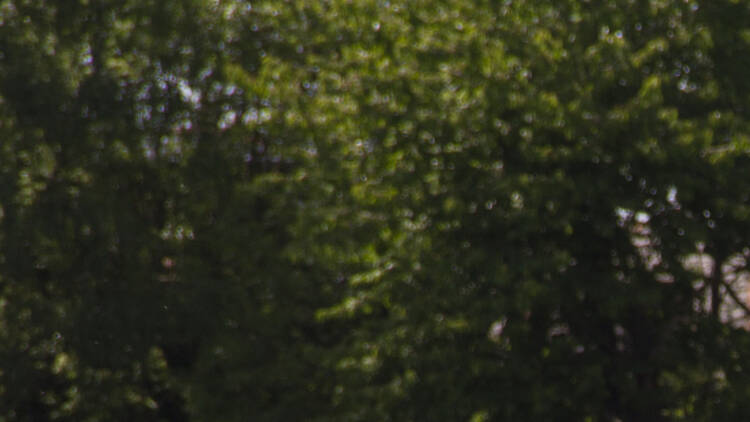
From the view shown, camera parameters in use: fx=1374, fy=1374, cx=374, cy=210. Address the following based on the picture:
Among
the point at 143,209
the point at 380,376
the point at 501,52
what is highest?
the point at 501,52

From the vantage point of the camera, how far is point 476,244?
1203 centimetres

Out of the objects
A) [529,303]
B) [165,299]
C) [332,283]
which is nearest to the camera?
[529,303]

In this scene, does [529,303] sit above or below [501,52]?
below

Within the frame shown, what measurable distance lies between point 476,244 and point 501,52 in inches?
66.2

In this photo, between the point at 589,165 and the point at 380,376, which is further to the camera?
the point at 380,376

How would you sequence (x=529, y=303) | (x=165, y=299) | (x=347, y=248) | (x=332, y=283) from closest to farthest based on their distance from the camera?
(x=529, y=303) → (x=347, y=248) → (x=332, y=283) → (x=165, y=299)

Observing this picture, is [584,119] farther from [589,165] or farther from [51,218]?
[51,218]

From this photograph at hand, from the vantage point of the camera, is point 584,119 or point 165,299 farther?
point 165,299

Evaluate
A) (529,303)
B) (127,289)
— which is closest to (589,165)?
(529,303)

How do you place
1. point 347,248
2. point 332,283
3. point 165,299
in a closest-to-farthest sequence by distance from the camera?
point 347,248 → point 332,283 → point 165,299

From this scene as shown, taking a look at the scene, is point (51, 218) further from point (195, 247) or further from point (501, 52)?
point (501, 52)

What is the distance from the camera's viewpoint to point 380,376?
513 inches

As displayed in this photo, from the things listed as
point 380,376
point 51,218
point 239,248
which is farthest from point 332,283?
point 51,218

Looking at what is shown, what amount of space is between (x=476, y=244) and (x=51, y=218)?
6623 millimetres
